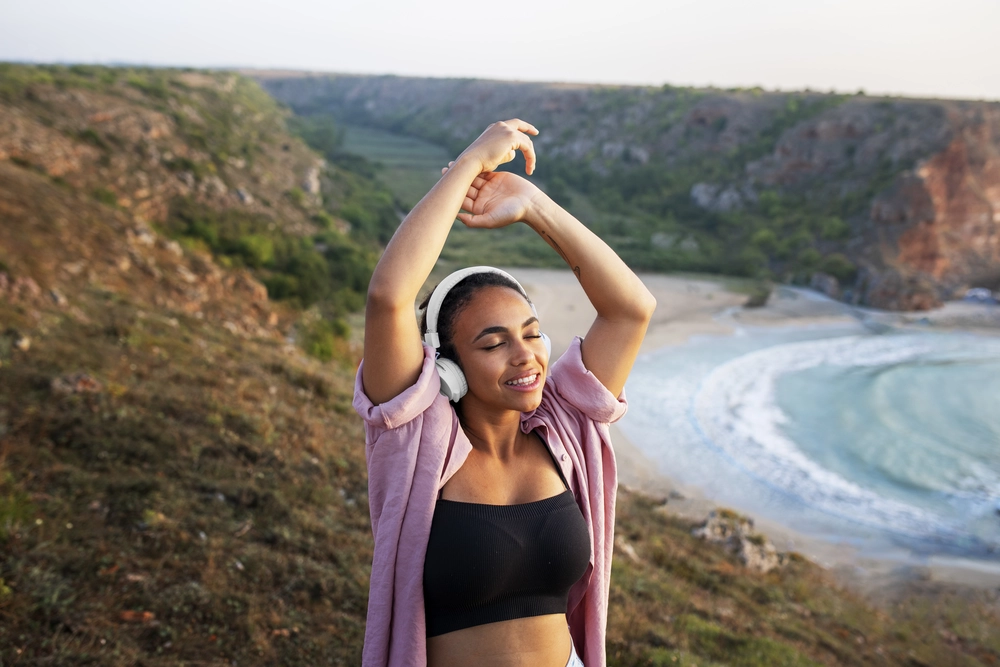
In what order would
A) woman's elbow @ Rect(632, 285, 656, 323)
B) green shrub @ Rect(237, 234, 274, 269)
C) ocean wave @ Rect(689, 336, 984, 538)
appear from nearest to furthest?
woman's elbow @ Rect(632, 285, 656, 323) < ocean wave @ Rect(689, 336, 984, 538) < green shrub @ Rect(237, 234, 274, 269)

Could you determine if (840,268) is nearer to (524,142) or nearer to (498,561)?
(524,142)

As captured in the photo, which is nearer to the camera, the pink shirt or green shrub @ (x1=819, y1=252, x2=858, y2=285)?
the pink shirt

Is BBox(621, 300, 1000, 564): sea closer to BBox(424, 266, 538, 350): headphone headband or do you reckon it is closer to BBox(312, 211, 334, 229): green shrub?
BBox(424, 266, 538, 350): headphone headband

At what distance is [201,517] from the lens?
5000 millimetres

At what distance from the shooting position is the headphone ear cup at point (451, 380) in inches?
78.8

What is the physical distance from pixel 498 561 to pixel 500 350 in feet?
1.98

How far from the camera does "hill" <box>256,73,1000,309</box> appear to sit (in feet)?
115

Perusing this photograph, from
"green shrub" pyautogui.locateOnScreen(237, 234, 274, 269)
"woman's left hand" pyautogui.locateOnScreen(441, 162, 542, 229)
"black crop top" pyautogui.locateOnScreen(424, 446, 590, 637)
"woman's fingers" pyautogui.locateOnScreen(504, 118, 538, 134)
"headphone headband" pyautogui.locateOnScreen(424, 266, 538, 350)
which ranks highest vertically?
"woman's fingers" pyautogui.locateOnScreen(504, 118, 538, 134)

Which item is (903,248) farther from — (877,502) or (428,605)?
(428,605)

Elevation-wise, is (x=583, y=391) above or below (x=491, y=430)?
above

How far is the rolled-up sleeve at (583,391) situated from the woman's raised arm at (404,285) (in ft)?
1.85

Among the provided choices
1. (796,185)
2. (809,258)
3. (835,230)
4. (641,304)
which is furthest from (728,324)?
(641,304)

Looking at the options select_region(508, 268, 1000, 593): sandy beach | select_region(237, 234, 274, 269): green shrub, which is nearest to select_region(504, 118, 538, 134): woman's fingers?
select_region(508, 268, 1000, 593): sandy beach

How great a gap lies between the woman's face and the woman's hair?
2 centimetres
